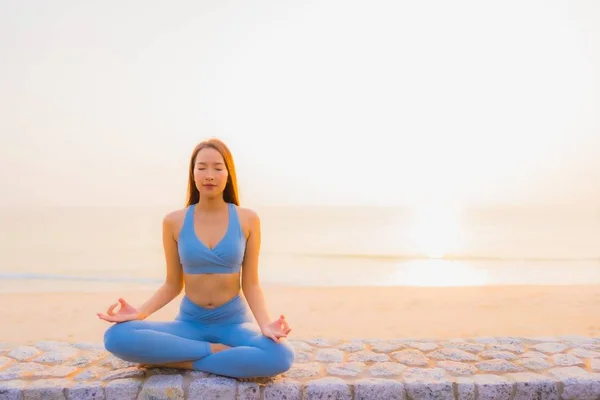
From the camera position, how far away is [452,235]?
31.2 meters

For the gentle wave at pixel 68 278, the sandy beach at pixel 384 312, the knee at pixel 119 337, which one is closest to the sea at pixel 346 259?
the gentle wave at pixel 68 278

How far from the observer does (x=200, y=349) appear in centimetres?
351

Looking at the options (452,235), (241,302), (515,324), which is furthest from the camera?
(452,235)

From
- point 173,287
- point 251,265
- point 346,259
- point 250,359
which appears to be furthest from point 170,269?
point 346,259

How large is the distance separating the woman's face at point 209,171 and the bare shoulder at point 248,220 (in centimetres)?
25

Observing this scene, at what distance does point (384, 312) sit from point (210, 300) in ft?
19.5

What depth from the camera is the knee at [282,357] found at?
3.41 metres

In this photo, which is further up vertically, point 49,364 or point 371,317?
point 49,364

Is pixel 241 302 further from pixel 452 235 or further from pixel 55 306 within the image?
pixel 452 235

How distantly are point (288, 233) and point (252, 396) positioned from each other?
30789 millimetres

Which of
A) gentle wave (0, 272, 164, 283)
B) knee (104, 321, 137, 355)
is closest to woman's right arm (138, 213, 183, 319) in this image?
knee (104, 321, 137, 355)

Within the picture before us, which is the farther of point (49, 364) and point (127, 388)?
point (49, 364)

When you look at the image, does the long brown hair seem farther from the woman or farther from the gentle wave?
the gentle wave

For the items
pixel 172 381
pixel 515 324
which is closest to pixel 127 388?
pixel 172 381
